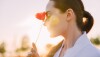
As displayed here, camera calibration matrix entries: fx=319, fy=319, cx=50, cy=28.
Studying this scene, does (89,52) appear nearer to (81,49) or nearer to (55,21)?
(81,49)

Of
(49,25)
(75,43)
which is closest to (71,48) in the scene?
(75,43)

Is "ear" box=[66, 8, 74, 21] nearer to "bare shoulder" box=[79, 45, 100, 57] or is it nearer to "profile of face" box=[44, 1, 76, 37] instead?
"profile of face" box=[44, 1, 76, 37]

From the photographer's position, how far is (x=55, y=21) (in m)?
1.17

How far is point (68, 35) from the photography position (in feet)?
3.81

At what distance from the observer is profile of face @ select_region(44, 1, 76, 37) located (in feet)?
3.81

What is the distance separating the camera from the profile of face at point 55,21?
1.16 meters

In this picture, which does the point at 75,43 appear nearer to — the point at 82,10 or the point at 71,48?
the point at 71,48

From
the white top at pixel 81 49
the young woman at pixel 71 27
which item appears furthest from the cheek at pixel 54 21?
the white top at pixel 81 49

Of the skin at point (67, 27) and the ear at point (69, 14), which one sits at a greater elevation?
the ear at point (69, 14)

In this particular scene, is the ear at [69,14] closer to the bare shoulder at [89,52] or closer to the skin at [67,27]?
the skin at [67,27]

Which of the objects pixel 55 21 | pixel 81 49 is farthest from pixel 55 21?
pixel 81 49

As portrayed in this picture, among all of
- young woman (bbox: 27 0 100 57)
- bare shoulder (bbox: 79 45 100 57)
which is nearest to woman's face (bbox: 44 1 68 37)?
young woman (bbox: 27 0 100 57)

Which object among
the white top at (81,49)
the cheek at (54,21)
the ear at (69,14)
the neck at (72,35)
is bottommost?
the white top at (81,49)

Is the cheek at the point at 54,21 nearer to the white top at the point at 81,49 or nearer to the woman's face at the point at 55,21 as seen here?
the woman's face at the point at 55,21
